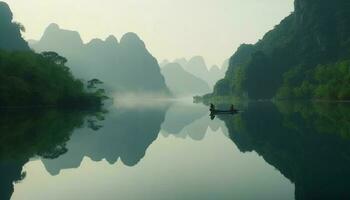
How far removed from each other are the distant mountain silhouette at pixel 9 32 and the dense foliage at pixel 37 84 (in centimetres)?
5727

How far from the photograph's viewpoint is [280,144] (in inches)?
1110

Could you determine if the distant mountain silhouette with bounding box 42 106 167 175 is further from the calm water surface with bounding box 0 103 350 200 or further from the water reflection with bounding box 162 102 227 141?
the water reflection with bounding box 162 102 227 141

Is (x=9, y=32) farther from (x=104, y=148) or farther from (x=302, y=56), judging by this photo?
(x=104, y=148)

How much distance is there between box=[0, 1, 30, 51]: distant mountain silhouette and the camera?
483ft

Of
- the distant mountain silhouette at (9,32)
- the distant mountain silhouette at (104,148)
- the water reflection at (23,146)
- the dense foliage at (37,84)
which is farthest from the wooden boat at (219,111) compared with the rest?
the distant mountain silhouette at (9,32)

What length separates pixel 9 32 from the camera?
5935 inches

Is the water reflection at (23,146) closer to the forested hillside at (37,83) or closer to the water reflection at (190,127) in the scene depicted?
the water reflection at (190,127)

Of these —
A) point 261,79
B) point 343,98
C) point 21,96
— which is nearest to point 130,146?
point 21,96

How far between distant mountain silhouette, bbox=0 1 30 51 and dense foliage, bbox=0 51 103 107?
57.3 metres

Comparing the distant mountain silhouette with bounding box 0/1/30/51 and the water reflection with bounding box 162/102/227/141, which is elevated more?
the distant mountain silhouette with bounding box 0/1/30/51

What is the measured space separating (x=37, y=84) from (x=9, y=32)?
83.5 metres

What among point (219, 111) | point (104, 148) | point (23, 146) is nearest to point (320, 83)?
point (219, 111)

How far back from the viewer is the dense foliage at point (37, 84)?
7131 cm

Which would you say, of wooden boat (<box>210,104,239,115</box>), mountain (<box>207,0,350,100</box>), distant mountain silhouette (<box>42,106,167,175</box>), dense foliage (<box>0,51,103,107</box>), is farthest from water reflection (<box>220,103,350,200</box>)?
mountain (<box>207,0,350,100</box>)
